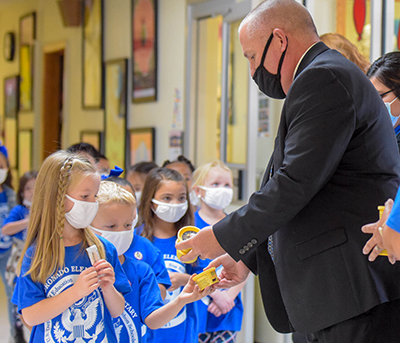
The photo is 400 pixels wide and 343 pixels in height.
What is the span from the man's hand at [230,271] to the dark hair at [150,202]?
949 mm

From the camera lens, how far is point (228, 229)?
1538 mm

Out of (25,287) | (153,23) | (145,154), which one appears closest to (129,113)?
(145,154)

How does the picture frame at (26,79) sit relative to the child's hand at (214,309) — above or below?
above

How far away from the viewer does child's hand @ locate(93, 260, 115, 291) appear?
5.80 feet

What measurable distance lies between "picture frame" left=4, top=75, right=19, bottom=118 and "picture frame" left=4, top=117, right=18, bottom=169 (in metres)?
0.10

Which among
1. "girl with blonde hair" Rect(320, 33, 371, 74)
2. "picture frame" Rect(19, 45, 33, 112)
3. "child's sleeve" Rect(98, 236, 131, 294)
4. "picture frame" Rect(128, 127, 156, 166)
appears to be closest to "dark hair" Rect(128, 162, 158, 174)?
"picture frame" Rect(128, 127, 156, 166)

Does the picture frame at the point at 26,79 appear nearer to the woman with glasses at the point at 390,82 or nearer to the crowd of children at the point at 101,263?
the crowd of children at the point at 101,263

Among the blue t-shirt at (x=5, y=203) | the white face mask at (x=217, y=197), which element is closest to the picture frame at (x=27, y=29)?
the blue t-shirt at (x=5, y=203)

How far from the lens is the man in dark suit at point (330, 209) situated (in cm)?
144

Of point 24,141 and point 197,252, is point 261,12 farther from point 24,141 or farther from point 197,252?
point 24,141

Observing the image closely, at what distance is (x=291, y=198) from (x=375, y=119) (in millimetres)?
345

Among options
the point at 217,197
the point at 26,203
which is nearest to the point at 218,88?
the point at 217,197

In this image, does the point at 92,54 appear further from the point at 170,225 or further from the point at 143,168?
the point at 170,225

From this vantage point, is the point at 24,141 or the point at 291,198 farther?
the point at 24,141
